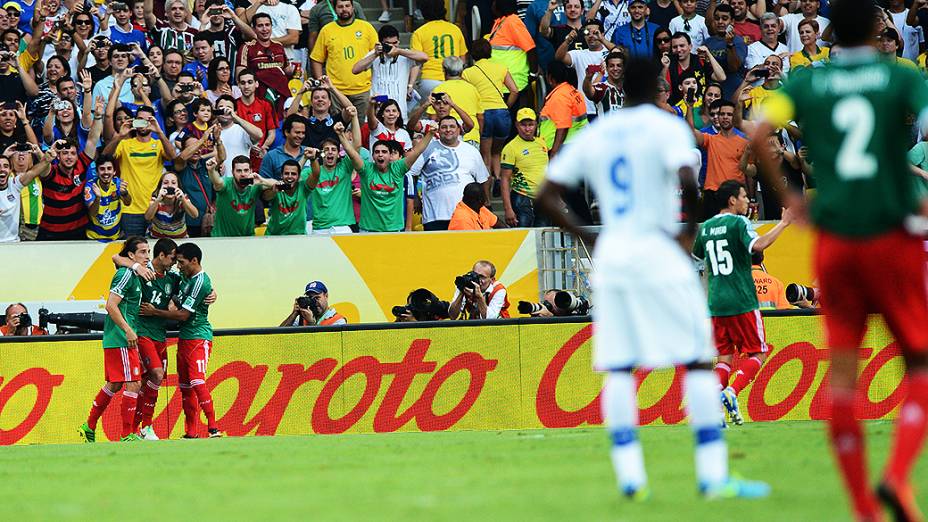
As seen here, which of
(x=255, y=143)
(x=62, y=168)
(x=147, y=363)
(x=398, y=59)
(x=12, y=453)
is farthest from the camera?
(x=398, y=59)

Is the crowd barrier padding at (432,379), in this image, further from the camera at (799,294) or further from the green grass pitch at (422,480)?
the green grass pitch at (422,480)

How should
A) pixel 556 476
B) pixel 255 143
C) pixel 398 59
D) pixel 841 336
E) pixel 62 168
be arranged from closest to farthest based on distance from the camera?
1. pixel 841 336
2. pixel 556 476
3. pixel 62 168
4. pixel 255 143
5. pixel 398 59

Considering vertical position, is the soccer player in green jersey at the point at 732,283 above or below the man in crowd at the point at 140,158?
below

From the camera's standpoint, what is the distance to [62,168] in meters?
→ 18.8

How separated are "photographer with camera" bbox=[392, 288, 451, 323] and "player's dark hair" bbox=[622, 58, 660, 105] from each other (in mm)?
10953

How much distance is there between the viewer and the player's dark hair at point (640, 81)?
754 centimetres

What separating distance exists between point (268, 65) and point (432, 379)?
19.3 ft

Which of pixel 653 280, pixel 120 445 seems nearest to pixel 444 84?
pixel 120 445

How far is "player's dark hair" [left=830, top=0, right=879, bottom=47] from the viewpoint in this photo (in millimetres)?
6480

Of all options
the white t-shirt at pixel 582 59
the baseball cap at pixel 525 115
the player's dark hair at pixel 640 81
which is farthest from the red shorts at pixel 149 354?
the player's dark hair at pixel 640 81

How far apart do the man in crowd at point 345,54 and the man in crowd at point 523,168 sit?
240 centimetres

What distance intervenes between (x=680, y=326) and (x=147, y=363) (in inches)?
424

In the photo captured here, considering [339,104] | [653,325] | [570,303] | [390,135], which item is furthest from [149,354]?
[653,325]

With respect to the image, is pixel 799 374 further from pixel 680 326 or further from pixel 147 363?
pixel 680 326
